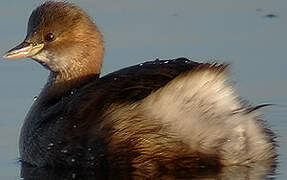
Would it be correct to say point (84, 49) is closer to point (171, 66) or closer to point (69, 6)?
point (69, 6)

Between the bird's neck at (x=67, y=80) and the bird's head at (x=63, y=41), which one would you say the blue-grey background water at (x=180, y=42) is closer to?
the bird's neck at (x=67, y=80)

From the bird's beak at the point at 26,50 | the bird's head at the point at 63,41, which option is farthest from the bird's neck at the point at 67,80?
the bird's beak at the point at 26,50

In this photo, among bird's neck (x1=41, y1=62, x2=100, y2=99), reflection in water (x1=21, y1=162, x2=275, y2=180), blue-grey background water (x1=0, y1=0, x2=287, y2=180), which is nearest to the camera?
reflection in water (x1=21, y1=162, x2=275, y2=180)

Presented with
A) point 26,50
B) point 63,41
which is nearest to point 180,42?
point 63,41

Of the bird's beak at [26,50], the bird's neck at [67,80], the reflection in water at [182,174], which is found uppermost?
the bird's beak at [26,50]

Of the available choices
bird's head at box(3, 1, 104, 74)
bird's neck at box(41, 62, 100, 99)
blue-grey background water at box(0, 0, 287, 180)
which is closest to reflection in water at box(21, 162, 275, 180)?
blue-grey background water at box(0, 0, 287, 180)

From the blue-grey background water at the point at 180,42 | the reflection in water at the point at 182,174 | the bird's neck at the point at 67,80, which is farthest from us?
the blue-grey background water at the point at 180,42

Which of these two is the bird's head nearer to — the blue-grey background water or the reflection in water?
the blue-grey background water
